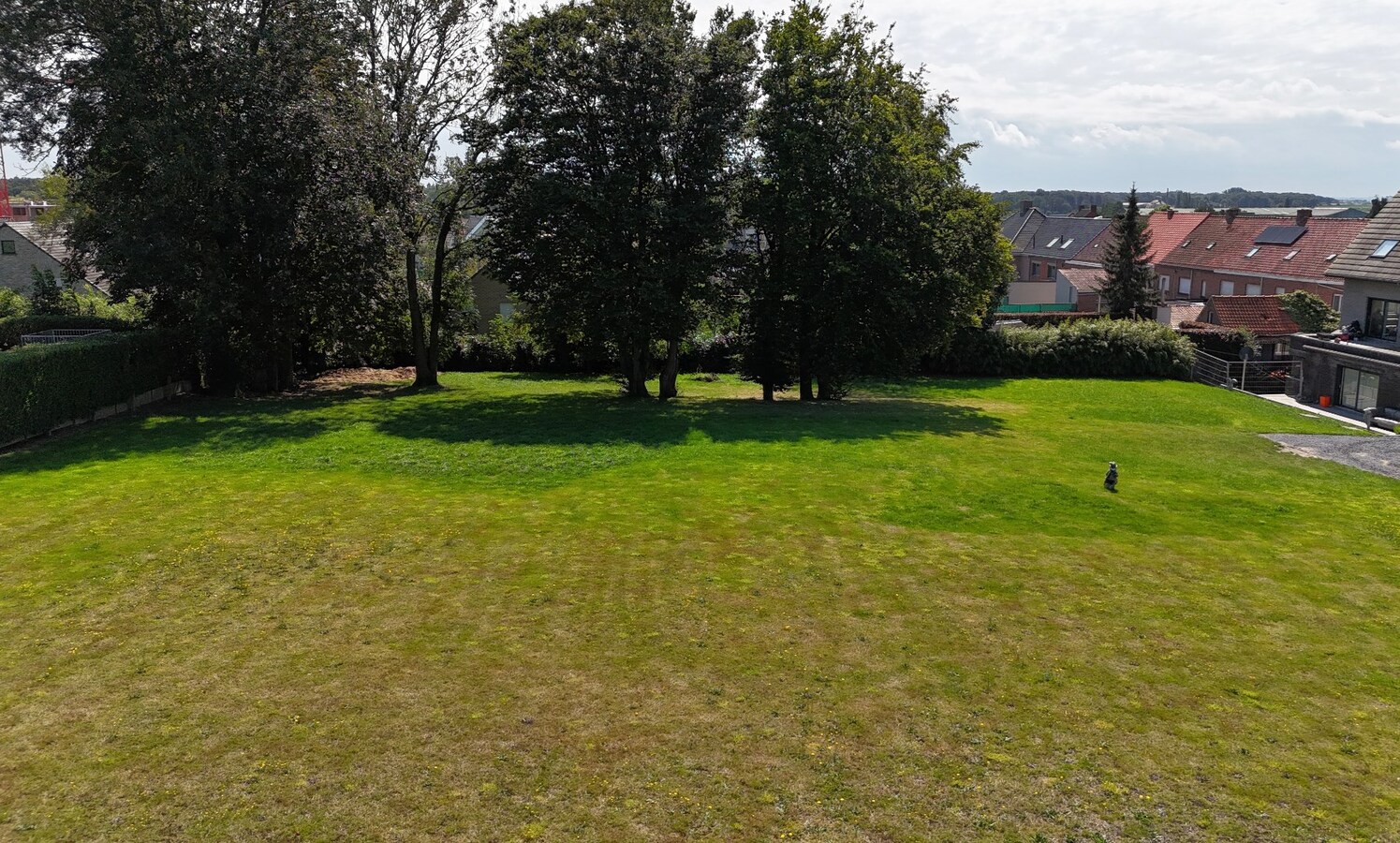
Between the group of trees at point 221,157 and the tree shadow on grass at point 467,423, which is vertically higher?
the group of trees at point 221,157

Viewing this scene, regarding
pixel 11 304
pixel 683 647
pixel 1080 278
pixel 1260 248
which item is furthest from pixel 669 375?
pixel 1260 248

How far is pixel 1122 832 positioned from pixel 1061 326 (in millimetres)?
40393

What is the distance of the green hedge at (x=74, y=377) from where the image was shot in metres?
20.8

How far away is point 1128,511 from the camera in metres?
18.2

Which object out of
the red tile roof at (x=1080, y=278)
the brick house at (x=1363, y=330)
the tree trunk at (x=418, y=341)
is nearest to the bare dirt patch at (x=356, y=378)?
the tree trunk at (x=418, y=341)

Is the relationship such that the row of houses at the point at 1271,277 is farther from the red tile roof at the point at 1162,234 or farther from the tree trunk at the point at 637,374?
the tree trunk at the point at 637,374

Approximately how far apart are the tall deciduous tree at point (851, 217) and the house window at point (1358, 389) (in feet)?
46.1

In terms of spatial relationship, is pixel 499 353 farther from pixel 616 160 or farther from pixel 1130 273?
pixel 1130 273

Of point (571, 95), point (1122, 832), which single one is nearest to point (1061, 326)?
point (571, 95)

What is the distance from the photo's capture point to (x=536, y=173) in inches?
1176

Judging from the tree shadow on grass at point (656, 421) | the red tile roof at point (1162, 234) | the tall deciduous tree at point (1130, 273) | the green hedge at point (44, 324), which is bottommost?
the tree shadow on grass at point (656, 421)

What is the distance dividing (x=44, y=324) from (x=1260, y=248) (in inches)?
2874

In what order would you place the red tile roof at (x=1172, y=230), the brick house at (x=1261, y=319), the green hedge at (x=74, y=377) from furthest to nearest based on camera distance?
the red tile roof at (x=1172, y=230) → the brick house at (x=1261, y=319) → the green hedge at (x=74, y=377)

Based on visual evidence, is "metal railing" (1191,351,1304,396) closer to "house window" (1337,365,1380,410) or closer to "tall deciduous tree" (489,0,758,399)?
"house window" (1337,365,1380,410)
